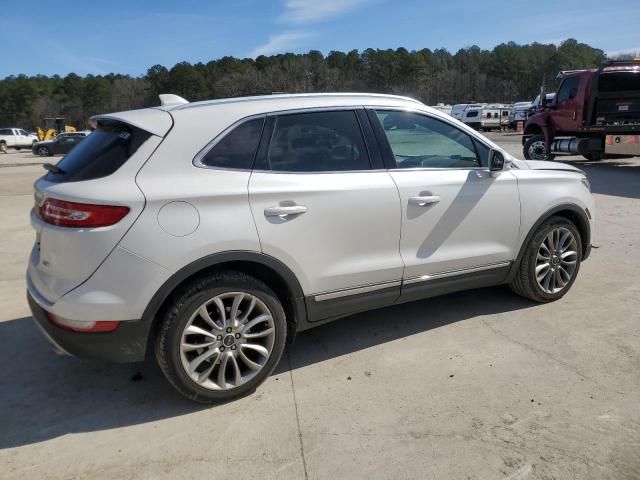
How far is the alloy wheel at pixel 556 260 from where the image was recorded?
4.31 m

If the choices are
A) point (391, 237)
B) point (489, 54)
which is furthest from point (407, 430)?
point (489, 54)

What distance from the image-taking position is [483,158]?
13.1 feet

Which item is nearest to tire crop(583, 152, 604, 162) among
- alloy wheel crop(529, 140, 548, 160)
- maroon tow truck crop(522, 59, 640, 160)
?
maroon tow truck crop(522, 59, 640, 160)

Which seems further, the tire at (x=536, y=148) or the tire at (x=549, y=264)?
the tire at (x=536, y=148)

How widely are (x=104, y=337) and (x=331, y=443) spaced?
52.8 inches

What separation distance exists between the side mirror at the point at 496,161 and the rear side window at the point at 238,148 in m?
1.83

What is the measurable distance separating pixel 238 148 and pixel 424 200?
135cm

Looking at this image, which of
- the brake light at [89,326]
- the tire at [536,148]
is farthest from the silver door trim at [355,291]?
the tire at [536,148]

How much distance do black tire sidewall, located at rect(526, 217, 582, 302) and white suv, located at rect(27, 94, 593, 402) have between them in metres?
0.37

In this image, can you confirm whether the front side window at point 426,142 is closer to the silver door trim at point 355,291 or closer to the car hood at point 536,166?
the car hood at point 536,166

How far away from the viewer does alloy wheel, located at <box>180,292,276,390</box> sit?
2.92 meters

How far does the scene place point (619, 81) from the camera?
43.1 feet

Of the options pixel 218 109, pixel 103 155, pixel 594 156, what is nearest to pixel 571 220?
pixel 218 109

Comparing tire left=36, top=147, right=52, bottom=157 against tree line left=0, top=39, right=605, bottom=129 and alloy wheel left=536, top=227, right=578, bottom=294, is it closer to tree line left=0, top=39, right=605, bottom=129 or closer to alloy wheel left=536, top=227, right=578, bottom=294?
alloy wheel left=536, top=227, right=578, bottom=294
